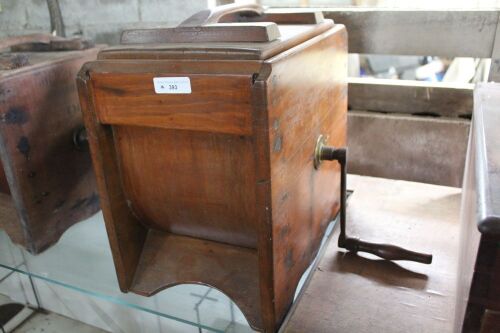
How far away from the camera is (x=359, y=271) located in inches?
37.8

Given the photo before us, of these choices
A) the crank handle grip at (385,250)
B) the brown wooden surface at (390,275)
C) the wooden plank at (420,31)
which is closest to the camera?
the brown wooden surface at (390,275)

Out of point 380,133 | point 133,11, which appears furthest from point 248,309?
point 133,11

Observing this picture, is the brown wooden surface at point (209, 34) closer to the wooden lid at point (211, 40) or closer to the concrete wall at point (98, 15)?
the wooden lid at point (211, 40)

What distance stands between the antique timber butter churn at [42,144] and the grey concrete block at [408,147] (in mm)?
792

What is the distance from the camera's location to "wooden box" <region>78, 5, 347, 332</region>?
69cm

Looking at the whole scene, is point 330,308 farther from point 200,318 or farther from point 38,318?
point 38,318

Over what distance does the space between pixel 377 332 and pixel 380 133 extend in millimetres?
712

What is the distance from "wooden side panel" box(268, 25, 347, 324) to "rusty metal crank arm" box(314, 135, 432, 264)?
0.03 metres

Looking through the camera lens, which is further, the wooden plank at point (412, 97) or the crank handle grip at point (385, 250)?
the wooden plank at point (412, 97)

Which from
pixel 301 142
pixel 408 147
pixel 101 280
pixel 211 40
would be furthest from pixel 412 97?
pixel 101 280

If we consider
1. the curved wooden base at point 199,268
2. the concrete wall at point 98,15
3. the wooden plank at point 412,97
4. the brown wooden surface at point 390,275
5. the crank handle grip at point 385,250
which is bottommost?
the brown wooden surface at point 390,275

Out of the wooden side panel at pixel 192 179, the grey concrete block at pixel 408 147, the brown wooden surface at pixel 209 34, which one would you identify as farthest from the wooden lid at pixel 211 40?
the grey concrete block at pixel 408 147

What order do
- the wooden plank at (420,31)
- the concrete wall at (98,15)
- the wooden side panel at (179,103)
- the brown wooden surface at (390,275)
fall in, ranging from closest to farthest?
the wooden side panel at (179,103)
the brown wooden surface at (390,275)
the wooden plank at (420,31)
the concrete wall at (98,15)

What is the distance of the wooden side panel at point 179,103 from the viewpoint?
2.21ft
